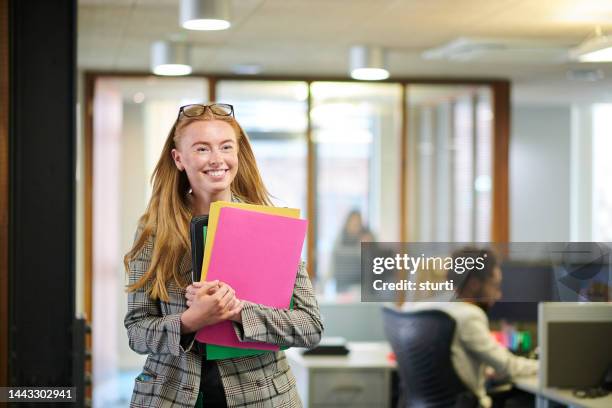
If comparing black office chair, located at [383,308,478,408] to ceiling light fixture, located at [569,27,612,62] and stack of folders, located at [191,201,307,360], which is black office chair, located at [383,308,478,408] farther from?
stack of folders, located at [191,201,307,360]

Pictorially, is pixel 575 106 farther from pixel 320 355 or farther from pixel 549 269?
pixel 549 269

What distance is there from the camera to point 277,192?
657 cm

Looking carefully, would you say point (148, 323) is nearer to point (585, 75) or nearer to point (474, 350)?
point (474, 350)

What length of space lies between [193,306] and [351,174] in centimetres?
512

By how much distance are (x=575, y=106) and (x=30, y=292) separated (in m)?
6.61

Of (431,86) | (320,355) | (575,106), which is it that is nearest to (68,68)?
(320,355)

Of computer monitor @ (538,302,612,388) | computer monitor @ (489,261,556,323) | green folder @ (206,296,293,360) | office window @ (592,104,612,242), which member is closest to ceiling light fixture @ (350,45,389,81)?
office window @ (592,104,612,242)

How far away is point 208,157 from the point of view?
1.82 meters

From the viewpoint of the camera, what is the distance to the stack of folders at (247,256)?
1.75 meters

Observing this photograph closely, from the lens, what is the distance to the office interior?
4.66 metres

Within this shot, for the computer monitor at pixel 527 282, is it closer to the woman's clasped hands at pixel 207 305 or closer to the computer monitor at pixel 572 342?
the computer monitor at pixel 572 342

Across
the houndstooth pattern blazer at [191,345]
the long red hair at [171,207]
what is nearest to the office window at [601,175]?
the long red hair at [171,207]

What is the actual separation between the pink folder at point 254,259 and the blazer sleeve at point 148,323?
49 mm

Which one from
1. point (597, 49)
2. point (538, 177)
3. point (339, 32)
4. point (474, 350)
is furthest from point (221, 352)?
point (538, 177)
